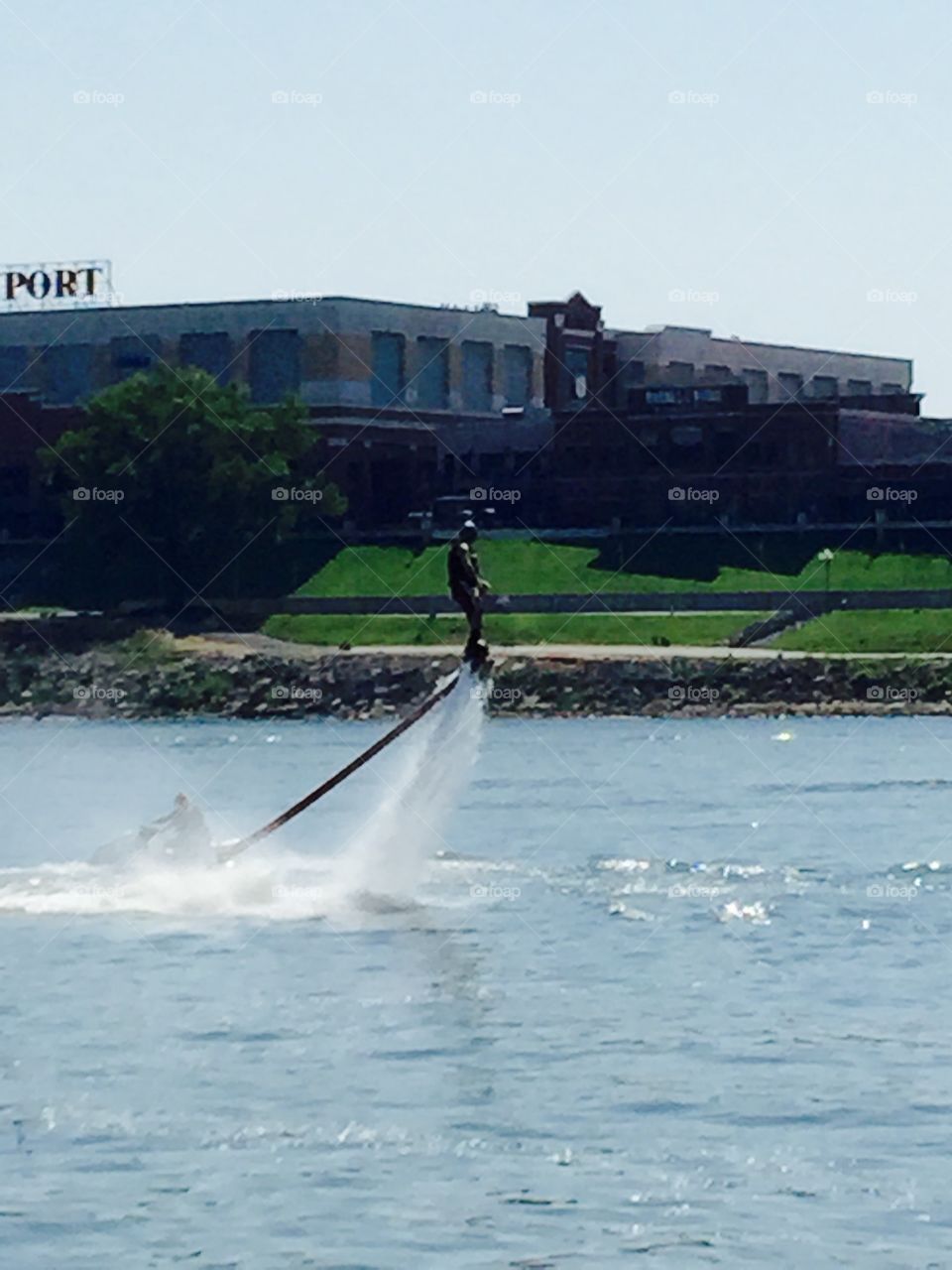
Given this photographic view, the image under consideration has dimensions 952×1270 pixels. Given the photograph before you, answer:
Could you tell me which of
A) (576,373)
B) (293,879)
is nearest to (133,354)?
(576,373)

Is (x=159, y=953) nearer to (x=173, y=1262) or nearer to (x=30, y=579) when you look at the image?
(x=173, y=1262)

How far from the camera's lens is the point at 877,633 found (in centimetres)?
13125

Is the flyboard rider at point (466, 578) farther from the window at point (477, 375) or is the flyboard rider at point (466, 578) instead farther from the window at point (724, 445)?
the window at point (477, 375)

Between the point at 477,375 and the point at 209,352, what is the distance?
16.5 meters

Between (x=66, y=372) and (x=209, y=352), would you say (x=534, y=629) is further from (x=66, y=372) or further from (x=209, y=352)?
(x=66, y=372)

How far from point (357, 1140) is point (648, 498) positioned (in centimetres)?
12996

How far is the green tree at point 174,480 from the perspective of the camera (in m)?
148

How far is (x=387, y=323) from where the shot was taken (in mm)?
171625

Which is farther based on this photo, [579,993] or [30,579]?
[30,579]

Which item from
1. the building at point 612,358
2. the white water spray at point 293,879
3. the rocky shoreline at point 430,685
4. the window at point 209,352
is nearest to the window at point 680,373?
the building at point 612,358

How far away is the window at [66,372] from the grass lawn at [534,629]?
39410 mm

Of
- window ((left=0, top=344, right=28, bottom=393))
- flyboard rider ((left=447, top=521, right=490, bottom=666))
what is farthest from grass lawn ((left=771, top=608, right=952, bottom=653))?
flyboard rider ((left=447, top=521, right=490, bottom=666))

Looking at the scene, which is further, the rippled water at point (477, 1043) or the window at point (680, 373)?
the window at point (680, 373)

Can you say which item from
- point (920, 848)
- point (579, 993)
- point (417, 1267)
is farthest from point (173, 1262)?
point (920, 848)
